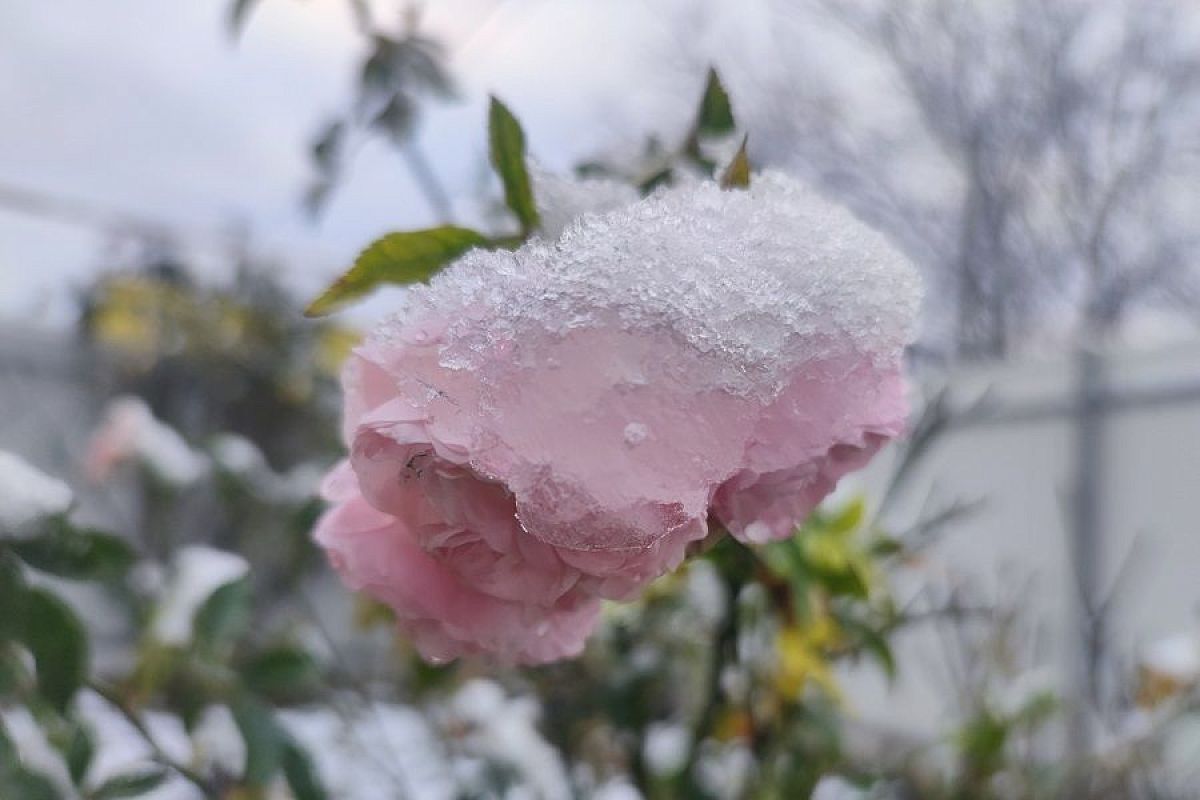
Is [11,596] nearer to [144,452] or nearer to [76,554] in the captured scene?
[76,554]

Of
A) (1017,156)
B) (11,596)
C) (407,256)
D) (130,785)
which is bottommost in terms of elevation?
(130,785)

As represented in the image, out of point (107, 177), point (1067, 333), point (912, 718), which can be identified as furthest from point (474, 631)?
point (1067, 333)

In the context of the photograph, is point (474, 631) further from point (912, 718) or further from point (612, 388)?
point (912, 718)

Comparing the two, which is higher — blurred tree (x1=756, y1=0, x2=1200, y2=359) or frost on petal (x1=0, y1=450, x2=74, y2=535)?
blurred tree (x1=756, y1=0, x2=1200, y2=359)

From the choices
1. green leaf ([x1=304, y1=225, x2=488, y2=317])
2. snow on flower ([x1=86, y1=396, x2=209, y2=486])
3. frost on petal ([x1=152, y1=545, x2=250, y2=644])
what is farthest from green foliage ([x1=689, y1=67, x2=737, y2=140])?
snow on flower ([x1=86, y1=396, x2=209, y2=486])

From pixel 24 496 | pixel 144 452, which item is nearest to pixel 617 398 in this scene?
pixel 24 496

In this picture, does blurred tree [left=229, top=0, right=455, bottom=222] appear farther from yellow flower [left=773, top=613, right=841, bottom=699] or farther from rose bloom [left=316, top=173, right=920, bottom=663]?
rose bloom [left=316, top=173, right=920, bottom=663]

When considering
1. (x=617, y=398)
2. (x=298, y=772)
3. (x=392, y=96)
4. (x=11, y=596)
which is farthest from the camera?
(x=392, y=96)
